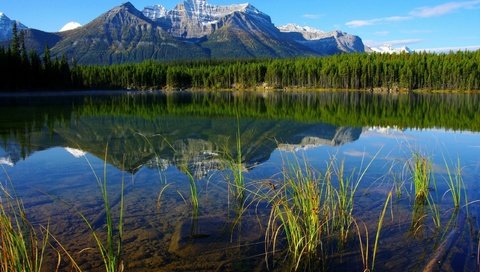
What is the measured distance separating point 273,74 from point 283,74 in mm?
3564

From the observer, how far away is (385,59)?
151 metres

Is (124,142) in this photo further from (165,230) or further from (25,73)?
(25,73)

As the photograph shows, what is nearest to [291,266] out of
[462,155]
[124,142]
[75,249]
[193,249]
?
[193,249]

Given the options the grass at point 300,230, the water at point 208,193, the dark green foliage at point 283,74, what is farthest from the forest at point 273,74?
the grass at point 300,230

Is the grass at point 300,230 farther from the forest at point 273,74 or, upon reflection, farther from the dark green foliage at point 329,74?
the dark green foliage at point 329,74

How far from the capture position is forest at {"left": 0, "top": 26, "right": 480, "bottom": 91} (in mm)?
100050

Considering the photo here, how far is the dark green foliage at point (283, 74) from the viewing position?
331ft

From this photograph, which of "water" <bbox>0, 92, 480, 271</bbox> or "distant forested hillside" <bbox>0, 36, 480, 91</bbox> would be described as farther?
"distant forested hillside" <bbox>0, 36, 480, 91</bbox>

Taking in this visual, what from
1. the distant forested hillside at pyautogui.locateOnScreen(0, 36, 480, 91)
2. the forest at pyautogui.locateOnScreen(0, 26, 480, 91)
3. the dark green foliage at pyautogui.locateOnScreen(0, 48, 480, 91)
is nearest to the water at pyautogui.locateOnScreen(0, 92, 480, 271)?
the distant forested hillside at pyautogui.locateOnScreen(0, 36, 480, 91)

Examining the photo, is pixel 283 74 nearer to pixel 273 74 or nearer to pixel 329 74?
pixel 273 74

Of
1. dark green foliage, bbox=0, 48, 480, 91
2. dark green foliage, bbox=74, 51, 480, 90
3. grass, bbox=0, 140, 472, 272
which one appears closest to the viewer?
grass, bbox=0, 140, 472, 272

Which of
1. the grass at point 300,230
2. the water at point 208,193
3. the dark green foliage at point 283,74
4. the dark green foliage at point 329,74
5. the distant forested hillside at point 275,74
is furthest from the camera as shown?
the dark green foliage at point 329,74

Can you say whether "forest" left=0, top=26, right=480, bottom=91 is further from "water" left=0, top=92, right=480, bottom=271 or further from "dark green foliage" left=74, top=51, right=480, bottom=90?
"water" left=0, top=92, right=480, bottom=271

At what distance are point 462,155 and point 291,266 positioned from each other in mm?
15853
